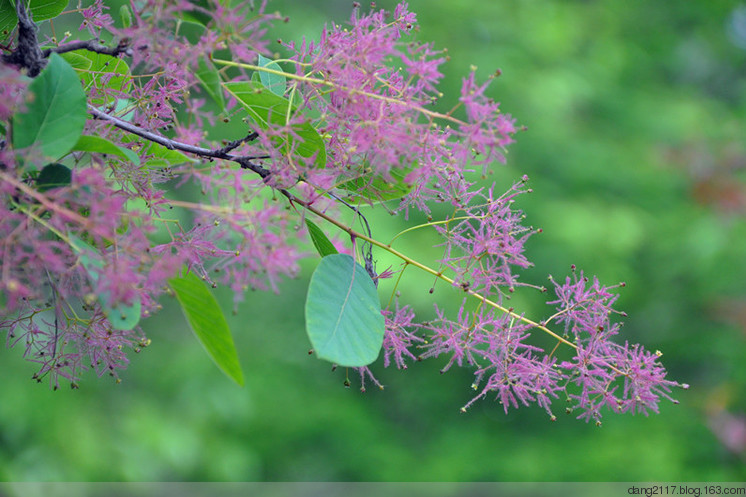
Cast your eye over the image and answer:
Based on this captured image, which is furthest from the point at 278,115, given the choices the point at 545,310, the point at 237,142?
the point at 545,310

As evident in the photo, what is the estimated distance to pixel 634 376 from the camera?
645mm

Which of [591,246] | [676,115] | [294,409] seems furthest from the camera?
[294,409]

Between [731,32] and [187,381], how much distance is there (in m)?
Result: 3.64

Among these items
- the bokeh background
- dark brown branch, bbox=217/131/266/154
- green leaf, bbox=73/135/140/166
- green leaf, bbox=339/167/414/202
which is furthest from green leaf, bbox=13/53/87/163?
the bokeh background

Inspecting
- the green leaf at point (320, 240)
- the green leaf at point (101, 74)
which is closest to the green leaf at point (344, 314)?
the green leaf at point (320, 240)

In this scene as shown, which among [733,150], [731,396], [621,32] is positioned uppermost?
[621,32]

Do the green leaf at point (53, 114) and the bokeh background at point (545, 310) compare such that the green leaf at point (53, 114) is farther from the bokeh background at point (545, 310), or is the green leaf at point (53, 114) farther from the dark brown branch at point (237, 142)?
the bokeh background at point (545, 310)

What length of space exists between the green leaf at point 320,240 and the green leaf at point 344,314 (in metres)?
0.06

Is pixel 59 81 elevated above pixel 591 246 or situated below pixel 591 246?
below

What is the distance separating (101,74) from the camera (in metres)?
0.66

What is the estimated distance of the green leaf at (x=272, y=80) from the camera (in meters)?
0.65

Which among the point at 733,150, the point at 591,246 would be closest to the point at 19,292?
the point at 591,246

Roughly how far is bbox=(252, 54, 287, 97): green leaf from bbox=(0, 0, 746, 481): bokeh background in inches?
88.6

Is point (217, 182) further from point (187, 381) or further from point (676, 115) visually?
point (676, 115)
